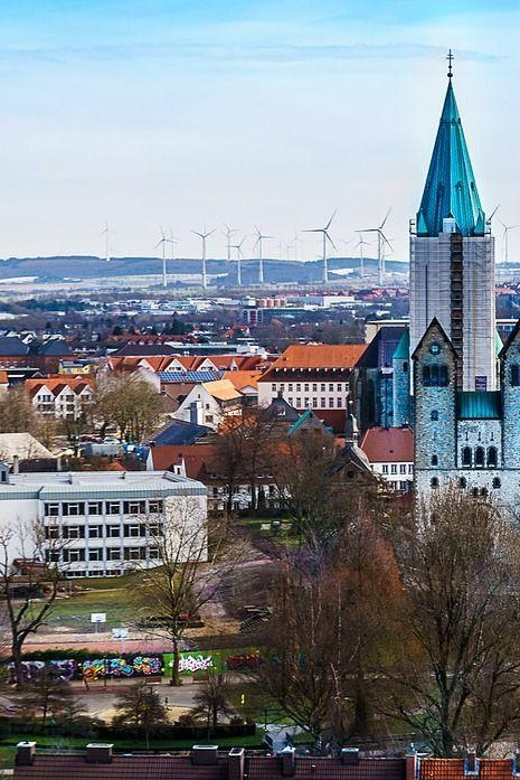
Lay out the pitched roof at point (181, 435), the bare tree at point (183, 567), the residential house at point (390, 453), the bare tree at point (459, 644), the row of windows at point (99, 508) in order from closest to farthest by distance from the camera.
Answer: the bare tree at point (459, 644) → the bare tree at point (183, 567) → the row of windows at point (99, 508) → the residential house at point (390, 453) → the pitched roof at point (181, 435)

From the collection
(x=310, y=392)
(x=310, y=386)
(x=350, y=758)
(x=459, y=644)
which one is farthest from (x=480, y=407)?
(x=310, y=386)

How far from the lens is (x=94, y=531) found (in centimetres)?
8006

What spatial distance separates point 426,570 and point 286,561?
43.2ft

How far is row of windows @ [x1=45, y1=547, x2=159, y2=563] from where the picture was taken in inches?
3125

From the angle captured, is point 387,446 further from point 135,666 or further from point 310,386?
point 310,386

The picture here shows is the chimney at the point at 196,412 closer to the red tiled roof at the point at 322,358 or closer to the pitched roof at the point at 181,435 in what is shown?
the pitched roof at the point at 181,435

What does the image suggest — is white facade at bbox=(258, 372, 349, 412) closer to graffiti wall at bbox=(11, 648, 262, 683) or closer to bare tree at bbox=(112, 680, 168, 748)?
graffiti wall at bbox=(11, 648, 262, 683)

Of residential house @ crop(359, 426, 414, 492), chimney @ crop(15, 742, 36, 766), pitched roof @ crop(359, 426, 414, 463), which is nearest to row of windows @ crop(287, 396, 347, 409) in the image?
pitched roof @ crop(359, 426, 414, 463)

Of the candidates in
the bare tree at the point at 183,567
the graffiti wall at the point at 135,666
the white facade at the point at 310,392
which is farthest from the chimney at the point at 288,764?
the white facade at the point at 310,392

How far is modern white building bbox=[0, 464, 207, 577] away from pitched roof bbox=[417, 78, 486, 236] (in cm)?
2045

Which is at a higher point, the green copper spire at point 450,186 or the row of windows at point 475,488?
the green copper spire at point 450,186

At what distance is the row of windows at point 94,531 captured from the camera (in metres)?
79.6

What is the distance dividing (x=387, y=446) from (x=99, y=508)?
1957cm

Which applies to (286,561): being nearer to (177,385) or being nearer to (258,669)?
(258,669)
